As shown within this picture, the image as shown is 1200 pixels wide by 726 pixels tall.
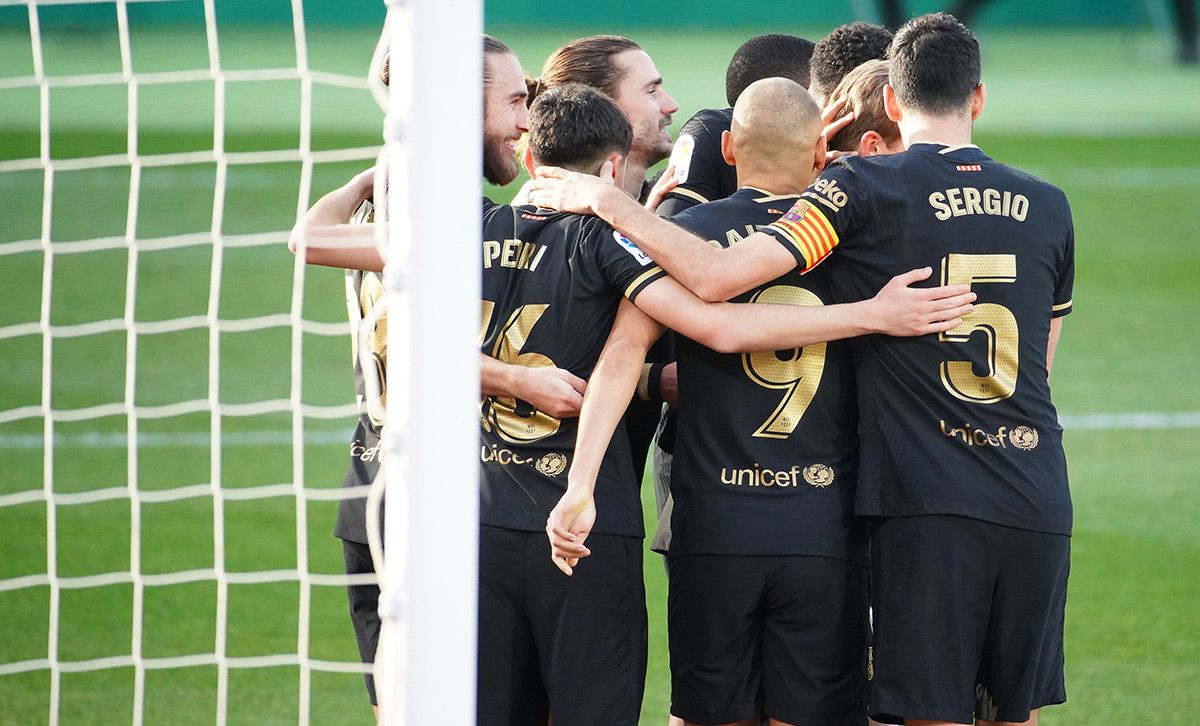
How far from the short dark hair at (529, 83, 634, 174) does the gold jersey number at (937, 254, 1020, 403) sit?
0.88m

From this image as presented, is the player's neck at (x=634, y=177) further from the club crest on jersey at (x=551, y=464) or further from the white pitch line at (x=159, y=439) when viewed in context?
the white pitch line at (x=159, y=439)

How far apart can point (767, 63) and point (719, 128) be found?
480 millimetres

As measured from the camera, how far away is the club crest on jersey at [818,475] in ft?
11.4

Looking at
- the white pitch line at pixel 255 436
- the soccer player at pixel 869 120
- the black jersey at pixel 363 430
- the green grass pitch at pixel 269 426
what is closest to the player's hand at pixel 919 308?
the soccer player at pixel 869 120

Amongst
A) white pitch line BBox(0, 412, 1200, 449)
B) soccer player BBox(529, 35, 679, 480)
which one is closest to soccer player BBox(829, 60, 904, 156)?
soccer player BBox(529, 35, 679, 480)

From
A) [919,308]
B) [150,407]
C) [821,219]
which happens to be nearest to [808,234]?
[821,219]

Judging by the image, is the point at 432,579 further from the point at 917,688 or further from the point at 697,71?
the point at 697,71

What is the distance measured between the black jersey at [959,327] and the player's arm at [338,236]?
1.04 metres

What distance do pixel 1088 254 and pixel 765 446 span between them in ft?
38.1

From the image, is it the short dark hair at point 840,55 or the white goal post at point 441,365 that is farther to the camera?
the short dark hair at point 840,55

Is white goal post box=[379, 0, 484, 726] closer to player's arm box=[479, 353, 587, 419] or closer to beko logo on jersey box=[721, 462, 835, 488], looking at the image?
player's arm box=[479, 353, 587, 419]

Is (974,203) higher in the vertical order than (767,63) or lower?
lower

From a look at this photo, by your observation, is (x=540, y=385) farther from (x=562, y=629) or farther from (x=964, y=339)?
(x=964, y=339)

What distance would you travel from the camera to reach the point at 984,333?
10.9 feet
